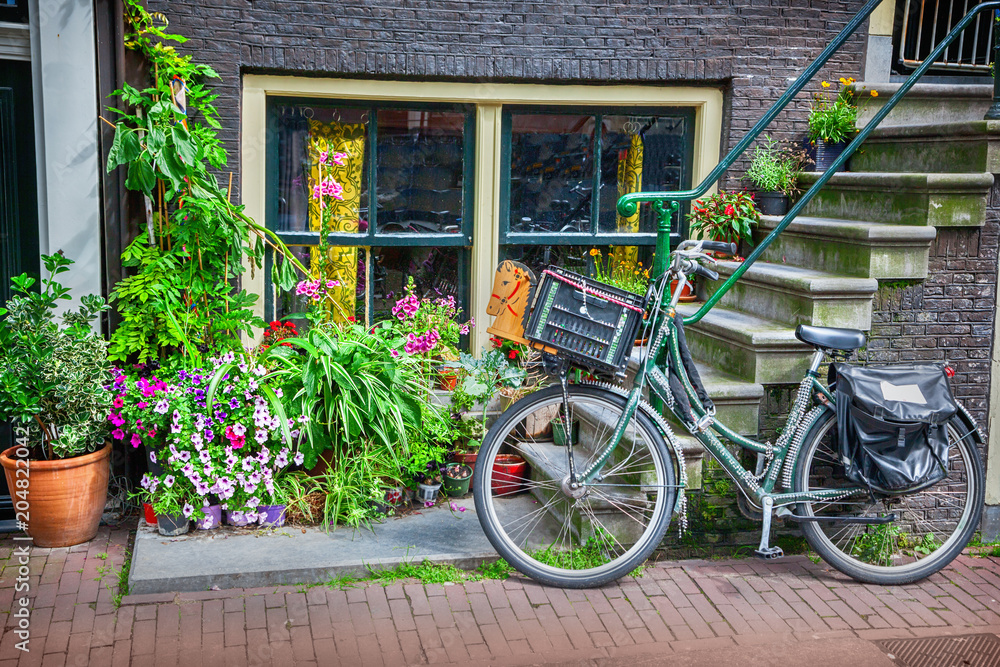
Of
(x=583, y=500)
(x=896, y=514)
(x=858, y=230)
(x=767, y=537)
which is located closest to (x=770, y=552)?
(x=767, y=537)

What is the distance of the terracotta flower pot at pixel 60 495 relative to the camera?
4.38 m

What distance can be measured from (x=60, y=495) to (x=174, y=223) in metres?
1.49

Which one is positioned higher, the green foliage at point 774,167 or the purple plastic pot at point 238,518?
the green foliage at point 774,167

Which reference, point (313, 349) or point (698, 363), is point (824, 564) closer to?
point (698, 363)

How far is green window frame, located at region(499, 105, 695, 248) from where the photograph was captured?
18.6 feet

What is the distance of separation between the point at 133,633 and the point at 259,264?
86.4 inches

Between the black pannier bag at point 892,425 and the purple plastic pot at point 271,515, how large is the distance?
8.96ft

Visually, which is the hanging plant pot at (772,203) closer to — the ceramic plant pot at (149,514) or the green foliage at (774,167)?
the green foliage at (774,167)

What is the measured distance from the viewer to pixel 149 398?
4.51m

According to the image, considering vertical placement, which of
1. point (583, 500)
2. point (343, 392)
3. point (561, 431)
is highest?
point (343, 392)

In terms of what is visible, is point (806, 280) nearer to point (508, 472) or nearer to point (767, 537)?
point (767, 537)

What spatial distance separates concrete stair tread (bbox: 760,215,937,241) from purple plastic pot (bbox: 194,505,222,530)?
11.5 ft

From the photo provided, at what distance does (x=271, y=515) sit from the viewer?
15.1ft

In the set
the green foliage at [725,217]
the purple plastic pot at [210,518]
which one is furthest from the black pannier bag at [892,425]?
the purple plastic pot at [210,518]
